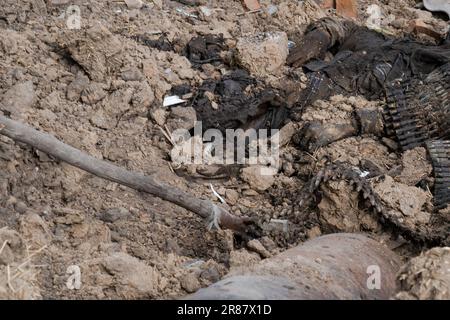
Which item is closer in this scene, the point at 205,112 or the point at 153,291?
the point at 153,291

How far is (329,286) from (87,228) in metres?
1.64

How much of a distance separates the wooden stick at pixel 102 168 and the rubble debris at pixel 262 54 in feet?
5.71

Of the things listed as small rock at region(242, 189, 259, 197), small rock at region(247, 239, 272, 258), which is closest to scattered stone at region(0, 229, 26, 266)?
small rock at region(247, 239, 272, 258)

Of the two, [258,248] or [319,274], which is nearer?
[319,274]

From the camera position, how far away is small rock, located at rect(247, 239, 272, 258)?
4207 mm

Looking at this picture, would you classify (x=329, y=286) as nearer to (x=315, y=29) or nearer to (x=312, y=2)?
(x=315, y=29)

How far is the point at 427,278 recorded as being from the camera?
278 cm

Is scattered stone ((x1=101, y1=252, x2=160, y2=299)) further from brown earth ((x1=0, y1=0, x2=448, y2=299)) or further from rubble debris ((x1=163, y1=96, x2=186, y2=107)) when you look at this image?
rubble debris ((x1=163, y1=96, x2=186, y2=107))

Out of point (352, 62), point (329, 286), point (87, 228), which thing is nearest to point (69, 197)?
point (87, 228)

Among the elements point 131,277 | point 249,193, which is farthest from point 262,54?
point 131,277

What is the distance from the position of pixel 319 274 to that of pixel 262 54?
3.03 m

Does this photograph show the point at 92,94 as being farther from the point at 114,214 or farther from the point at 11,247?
the point at 11,247

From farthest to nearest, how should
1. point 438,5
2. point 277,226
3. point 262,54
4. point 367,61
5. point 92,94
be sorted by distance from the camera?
point 438,5, point 367,61, point 262,54, point 92,94, point 277,226

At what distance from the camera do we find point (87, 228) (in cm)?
420
